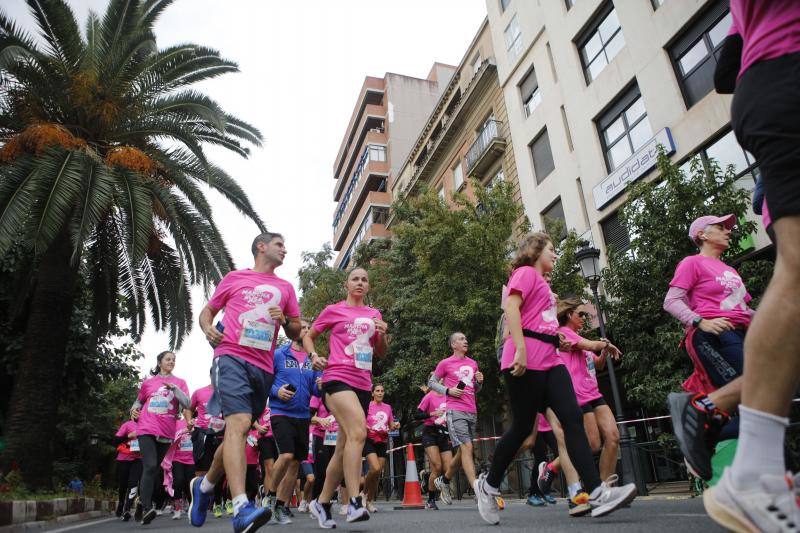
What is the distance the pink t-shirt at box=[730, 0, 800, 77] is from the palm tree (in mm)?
10211

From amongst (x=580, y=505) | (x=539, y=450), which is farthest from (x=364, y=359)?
(x=539, y=450)

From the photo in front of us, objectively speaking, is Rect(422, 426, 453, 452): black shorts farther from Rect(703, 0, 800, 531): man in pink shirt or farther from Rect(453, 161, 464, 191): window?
Rect(453, 161, 464, 191): window

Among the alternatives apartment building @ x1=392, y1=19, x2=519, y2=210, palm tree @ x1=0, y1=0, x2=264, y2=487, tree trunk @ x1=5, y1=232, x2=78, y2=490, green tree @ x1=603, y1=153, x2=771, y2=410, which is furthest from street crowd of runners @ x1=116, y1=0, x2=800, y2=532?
apartment building @ x1=392, y1=19, x2=519, y2=210

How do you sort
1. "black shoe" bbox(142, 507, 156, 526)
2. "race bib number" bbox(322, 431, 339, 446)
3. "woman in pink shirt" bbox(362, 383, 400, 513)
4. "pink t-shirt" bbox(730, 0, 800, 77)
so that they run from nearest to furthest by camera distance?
"pink t-shirt" bbox(730, 0, 800, 77)
"black shoe" bbox(142, 507, 156, 526)
"woman in pink shirt" bbox(362, 383, 400, 513)
"race bib number" bbox(322, 431, 339, 446)

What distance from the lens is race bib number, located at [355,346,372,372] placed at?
5.14 meters

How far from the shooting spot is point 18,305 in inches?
480

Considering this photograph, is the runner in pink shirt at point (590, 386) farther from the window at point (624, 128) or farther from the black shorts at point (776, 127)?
the window at point (624, 128)

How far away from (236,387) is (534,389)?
6.98 feet

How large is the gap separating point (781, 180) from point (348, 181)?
5297 centimetres

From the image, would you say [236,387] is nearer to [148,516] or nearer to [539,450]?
[148,516]

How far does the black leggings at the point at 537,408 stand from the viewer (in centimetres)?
402

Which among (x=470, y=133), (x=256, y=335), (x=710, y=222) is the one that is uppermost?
(x=470, y=133)

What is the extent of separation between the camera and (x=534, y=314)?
4438 mm

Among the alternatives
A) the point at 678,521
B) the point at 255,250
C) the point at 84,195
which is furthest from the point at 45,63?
the point at 678,521
